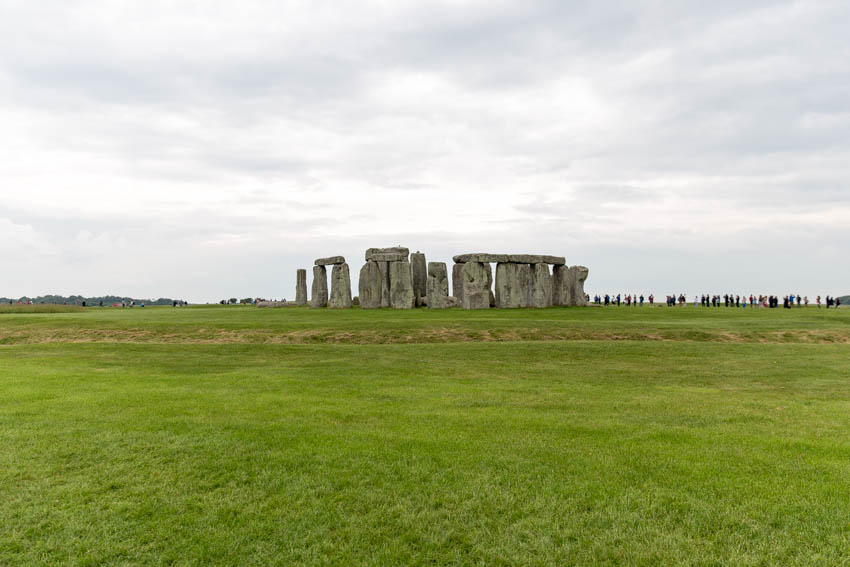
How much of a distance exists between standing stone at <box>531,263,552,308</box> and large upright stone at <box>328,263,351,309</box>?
1117 centimetres

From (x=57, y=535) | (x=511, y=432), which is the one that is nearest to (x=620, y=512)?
(x=511, y=432)

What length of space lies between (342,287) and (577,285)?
597 inches

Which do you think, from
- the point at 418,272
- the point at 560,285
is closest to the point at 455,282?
the point at 418,272

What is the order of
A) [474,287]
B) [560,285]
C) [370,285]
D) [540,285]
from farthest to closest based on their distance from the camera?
[560,285], [540,285], [370,285], [474,287]

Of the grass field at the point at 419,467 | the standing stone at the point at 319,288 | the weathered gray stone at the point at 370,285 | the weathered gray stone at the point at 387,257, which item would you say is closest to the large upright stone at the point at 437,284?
the weathered gray stone at the point at 387,257

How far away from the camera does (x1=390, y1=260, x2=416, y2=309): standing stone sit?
3103 cm

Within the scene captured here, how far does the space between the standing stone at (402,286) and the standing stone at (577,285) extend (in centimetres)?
1093

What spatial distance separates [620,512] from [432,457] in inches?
81.1

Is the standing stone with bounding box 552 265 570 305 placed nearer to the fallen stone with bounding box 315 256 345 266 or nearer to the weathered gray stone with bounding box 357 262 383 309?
the weathered gray stone with bounding box 357 262 383 309

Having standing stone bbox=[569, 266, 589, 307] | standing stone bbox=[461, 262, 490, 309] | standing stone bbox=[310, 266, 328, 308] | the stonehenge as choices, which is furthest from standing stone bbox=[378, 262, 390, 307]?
standing stone bbox=[569, 266, 589, 307]

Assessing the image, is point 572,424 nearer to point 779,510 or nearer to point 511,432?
point 511,432

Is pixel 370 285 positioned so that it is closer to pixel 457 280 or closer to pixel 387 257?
pixel 387 257

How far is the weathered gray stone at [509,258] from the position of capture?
31406 mm

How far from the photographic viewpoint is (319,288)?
35.5 m
